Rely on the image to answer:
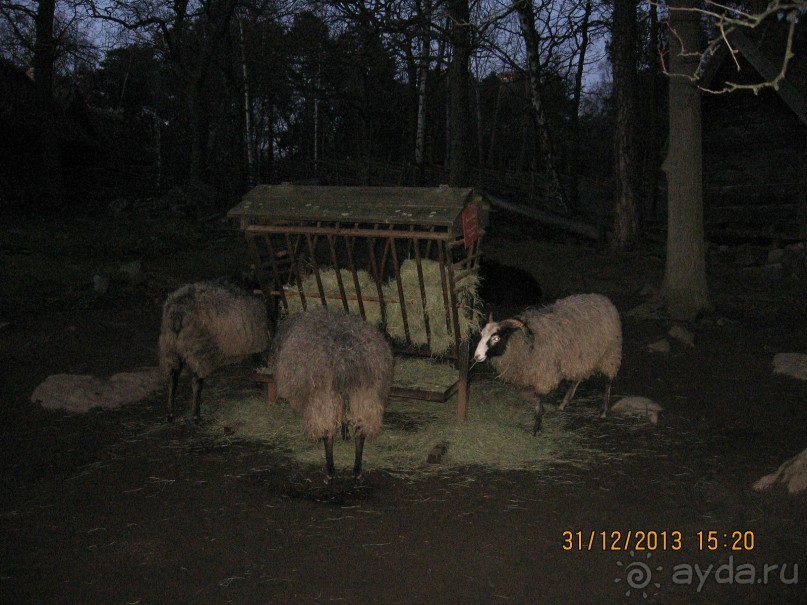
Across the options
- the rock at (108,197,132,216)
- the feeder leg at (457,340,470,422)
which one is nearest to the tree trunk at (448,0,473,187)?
the feeder leg at (457,340,470,422)

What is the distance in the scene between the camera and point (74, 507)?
207 inches

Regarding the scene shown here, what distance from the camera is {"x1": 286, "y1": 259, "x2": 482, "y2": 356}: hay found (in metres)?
7.41

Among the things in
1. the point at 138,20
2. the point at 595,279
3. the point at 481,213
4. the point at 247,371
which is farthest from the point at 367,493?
the point at 138,20

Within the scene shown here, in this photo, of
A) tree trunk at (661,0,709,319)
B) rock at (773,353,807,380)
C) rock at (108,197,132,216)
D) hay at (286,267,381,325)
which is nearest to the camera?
hay at (286,267,381,325)

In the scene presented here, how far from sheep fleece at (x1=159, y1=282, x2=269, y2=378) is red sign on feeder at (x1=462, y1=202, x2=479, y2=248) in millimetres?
2467

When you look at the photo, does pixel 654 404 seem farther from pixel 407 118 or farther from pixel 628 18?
pixel 407 118

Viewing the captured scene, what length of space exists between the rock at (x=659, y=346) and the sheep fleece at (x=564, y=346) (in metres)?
2.46

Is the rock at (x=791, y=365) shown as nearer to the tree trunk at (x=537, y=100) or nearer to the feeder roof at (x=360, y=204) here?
the feeder roof at (x=360, y=204)

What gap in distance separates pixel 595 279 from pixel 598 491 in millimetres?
9069

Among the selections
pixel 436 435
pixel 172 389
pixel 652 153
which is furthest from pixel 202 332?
pixel 652 153

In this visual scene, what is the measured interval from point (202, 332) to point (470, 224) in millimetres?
2838

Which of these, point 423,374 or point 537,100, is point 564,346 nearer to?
Answer: point 423,374

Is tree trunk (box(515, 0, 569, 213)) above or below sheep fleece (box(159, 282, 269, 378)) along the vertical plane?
above

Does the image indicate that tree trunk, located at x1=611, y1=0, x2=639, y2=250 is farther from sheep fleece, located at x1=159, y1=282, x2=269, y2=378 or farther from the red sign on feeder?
sheep fleece, located at x1=159, y1=282, x2=269, y2=378
